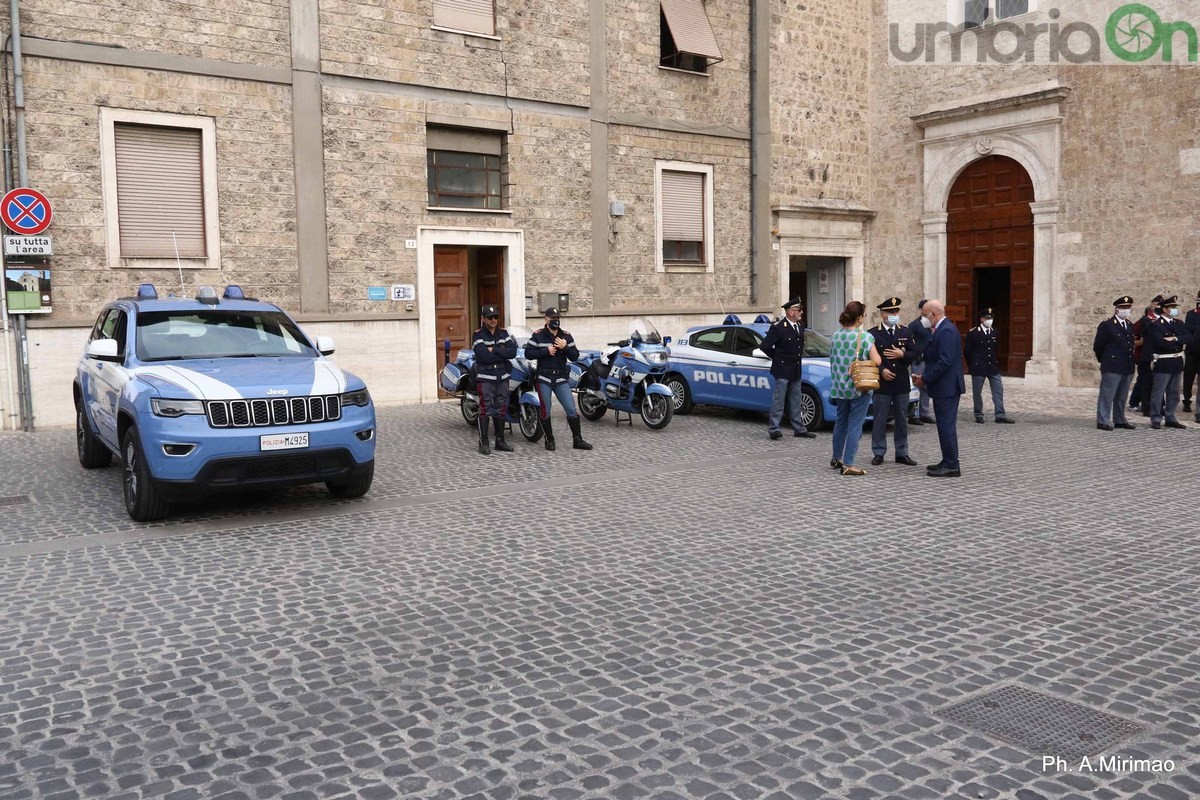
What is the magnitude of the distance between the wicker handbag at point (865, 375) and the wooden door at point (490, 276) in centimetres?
939

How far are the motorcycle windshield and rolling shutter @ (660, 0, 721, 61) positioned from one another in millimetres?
7682

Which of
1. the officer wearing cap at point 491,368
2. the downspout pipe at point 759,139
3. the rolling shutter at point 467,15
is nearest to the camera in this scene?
the officer wearing cap at point 491,368

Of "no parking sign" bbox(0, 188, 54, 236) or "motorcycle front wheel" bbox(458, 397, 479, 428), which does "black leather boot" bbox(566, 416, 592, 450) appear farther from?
"no parking sign" bbox(0, 188, 54, 236)

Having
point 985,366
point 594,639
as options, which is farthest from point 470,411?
point 594,639

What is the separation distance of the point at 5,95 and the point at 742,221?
13.9 metres

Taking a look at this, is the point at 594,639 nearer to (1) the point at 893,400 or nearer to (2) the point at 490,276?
(1) the point at 893,400

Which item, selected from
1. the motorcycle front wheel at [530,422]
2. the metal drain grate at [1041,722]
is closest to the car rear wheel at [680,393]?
the motorcycle front wheel at [530,422]

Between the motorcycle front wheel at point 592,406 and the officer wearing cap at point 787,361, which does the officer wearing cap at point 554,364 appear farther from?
the officer wearing cap at point 787,361

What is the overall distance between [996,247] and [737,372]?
9.88m

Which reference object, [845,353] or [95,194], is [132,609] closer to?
[845,353]

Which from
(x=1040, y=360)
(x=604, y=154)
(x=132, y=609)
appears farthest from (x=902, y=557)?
(x=1040, y=360)

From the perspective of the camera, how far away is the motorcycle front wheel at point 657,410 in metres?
13.7

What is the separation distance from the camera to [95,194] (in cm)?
1418

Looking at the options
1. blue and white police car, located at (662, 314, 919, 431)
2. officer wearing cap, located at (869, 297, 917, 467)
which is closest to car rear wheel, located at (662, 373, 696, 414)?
blue and white police car, located at (662, 314, 919, 431)
